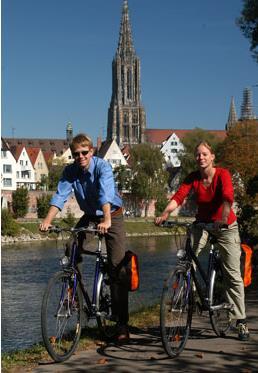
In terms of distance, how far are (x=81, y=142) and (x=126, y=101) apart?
141 meters

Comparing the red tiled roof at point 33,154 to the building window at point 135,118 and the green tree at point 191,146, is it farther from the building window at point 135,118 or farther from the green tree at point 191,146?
the building window at point 135,118

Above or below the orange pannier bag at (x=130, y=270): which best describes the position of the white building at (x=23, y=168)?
above

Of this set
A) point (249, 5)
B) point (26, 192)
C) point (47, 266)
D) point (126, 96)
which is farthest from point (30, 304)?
point (126, 96)

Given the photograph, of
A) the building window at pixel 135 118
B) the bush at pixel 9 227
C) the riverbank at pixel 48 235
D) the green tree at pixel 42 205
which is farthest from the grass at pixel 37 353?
the building window at pixel 135 118

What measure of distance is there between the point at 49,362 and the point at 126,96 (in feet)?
466

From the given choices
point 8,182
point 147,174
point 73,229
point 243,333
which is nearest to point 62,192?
point 73,229

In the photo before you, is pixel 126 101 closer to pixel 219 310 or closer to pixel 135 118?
pixel 135 118

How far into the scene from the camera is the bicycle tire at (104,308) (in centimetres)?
661

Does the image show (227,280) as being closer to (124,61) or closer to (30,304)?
(30,304)

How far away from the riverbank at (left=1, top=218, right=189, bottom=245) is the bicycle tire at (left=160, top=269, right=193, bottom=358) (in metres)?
56.0

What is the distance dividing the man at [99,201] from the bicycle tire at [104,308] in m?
0.06

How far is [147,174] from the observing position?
94188 millimetres

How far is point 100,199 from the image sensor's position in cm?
637

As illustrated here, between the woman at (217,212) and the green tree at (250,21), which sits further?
the green tree at (250,21)
